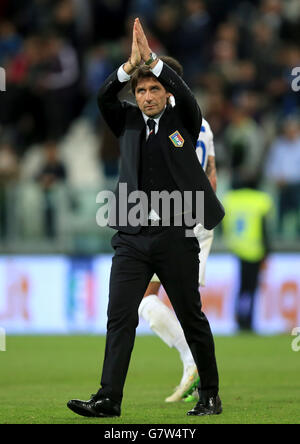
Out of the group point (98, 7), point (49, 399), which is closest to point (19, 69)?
point (98, 7)

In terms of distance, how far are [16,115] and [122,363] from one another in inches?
503

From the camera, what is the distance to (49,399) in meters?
9.01

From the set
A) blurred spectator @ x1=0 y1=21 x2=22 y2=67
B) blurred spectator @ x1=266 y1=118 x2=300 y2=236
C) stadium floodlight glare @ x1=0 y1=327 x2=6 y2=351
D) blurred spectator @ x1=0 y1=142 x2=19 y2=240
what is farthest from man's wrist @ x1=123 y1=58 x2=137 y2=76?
blurred spectator @ x1=0 y1=21 x2=22 y2=67

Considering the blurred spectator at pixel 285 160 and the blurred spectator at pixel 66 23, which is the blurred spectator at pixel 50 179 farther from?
the blurred spectator at pixel 285 160

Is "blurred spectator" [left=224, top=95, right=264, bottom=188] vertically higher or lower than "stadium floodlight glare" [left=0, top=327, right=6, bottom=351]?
higher

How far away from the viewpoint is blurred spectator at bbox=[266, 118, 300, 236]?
1678cm

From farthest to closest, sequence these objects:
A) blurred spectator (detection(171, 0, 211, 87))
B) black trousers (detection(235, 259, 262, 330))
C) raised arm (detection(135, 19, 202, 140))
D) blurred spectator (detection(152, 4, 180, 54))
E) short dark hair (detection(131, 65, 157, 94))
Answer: blurred spectator (detection(152, 4, 180, 54))
blurred spectator (detection(171, 0, 211, 87))
black trousers (detection(235, 259, 262, 330))
short dark hair (detection(131, 65, 157, 94))
raised arm (detection(135, 19, 202, 140))

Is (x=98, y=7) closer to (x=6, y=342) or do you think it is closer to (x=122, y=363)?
(x=6, y=342)

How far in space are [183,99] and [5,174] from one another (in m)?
11.4

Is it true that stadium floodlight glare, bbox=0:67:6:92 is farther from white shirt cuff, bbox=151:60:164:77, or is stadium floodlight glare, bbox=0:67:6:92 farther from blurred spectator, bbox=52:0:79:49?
white shirt cuff, bbox=151:60:164:77

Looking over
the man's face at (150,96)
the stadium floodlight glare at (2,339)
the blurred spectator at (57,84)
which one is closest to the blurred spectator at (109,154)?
the blurred spectator at (57,84)

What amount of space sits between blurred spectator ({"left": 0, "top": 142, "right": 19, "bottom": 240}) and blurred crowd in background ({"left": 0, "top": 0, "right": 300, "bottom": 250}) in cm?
2
